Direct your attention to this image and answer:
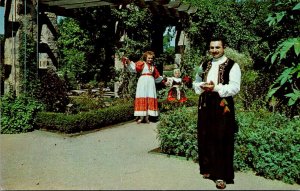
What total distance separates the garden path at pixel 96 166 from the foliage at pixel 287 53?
125 cm

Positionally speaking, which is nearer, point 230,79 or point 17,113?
point 230,79

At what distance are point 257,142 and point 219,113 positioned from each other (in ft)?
3.10

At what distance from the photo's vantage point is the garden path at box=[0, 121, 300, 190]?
15.0 ft

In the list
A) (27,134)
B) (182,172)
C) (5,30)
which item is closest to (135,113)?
(27,134)

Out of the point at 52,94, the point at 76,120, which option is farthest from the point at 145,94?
the point at 52,94

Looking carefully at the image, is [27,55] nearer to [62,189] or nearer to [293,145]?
[62,189]

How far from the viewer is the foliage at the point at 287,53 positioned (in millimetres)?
4984

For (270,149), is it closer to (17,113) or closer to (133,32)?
(17,113)

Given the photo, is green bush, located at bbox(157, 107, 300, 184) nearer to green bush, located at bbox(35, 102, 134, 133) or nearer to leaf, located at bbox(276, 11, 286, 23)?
leaf, located at bbox(276, 11, 286, 23)

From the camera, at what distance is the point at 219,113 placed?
4473mm

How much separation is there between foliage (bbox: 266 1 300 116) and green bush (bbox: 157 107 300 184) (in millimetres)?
429

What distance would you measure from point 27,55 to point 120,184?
5.23 metres

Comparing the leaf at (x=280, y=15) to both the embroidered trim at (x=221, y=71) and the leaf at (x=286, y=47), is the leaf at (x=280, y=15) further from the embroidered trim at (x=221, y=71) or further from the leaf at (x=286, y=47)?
the embroidered trim at (x=221, y=71)

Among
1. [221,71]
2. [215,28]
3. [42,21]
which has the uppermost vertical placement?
[215,28]
